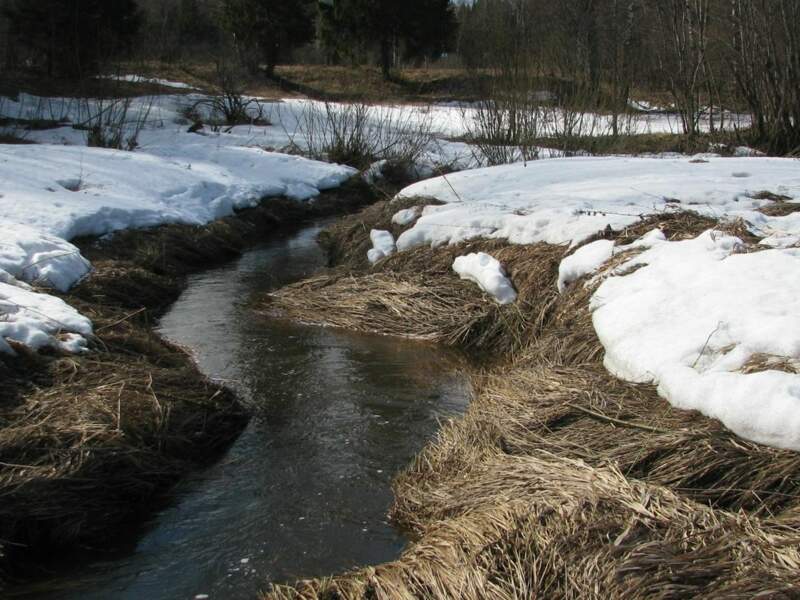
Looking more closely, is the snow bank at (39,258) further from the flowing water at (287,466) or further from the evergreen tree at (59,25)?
the evergreen tree at (59,25)

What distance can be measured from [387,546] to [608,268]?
3220 millimetres

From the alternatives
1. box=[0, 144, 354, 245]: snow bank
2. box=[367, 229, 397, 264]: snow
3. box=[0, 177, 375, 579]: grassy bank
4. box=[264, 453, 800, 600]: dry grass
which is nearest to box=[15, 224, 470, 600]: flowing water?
box=[0, 177, 375, 579]: grassy bank

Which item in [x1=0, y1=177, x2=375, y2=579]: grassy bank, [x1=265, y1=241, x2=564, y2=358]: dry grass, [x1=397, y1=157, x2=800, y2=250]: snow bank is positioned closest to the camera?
[x1=0, y1=177, x2=375, y2=579]: grassy bank

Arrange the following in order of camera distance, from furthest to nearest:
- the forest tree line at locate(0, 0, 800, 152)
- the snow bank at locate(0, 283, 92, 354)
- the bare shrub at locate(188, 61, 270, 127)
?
the bare shrub at locate(188, 61, 270, 127) → the forest tree line at locate(0, 0, 800, 152) → the snow bank at locate(0, 283, 92, 354)

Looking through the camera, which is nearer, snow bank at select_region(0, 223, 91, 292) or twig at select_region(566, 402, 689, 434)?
twig at select_region(566, 402, 689, 434)

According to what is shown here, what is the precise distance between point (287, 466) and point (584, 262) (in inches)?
124

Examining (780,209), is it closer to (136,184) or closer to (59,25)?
(136,184)

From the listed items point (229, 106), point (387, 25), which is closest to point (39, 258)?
point (229, 106)

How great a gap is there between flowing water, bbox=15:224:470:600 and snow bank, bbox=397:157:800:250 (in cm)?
170

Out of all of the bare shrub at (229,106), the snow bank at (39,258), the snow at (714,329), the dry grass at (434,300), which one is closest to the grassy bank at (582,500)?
the snow at (714,329)

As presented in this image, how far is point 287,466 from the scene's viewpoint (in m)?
4.43

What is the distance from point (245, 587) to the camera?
336 centimetres

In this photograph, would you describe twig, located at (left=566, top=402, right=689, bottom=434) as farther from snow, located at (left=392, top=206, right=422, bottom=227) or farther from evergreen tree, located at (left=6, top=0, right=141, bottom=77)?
evergreen tree, located at (left=6, top=0, right=141, bottom=77)

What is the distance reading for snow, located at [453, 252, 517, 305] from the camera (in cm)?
687
